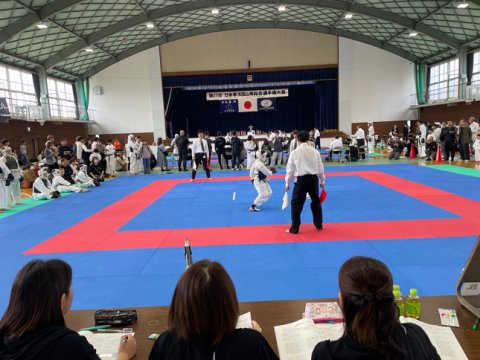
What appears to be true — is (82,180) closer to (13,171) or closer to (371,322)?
(13,171)

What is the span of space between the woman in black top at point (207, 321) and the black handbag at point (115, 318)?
945 mm

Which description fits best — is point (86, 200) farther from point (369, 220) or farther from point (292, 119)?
point (292, 119)

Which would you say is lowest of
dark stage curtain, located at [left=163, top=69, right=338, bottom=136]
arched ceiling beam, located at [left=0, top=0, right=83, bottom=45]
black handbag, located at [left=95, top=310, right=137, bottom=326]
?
black handbag, located at [left=95, top=310, right=137, bottom=326]

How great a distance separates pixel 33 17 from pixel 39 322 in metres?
19.0

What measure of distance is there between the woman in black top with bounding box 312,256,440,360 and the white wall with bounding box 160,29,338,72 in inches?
1054

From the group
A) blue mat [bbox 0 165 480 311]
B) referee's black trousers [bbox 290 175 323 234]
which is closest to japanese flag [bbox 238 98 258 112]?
blue mat [bbox 0 165 480 311]

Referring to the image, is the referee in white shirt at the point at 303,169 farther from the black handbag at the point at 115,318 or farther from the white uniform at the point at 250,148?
the white uniform at the point at 250,148

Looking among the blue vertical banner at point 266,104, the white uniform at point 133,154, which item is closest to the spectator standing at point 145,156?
the white uniform at point 133,154

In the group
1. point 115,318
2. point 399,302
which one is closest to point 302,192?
point 399,302

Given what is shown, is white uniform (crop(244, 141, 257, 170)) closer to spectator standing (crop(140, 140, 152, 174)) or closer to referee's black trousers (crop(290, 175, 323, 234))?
spectator standing (crop(140, 140, 152, 174))

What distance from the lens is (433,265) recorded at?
475 centimetres

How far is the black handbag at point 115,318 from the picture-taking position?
7.70ft

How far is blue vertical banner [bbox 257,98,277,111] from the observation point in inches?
1089

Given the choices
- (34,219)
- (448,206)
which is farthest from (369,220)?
(34,219)
